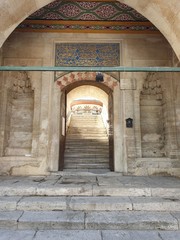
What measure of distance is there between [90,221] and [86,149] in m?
4.81

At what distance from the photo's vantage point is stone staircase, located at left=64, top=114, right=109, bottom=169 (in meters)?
6.07

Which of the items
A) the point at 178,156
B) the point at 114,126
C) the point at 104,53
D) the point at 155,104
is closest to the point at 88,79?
the point at 104,53

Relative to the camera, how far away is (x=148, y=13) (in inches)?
141

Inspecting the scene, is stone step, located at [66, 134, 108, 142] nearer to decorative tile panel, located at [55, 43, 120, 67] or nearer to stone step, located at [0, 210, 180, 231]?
decorative tile panel, located at [55, 43, 120, 67]

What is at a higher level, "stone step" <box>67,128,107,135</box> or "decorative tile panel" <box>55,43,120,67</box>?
"decorative tile panel" <box>55,43,120,67</box>

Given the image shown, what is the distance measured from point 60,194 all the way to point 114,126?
8.79 ft

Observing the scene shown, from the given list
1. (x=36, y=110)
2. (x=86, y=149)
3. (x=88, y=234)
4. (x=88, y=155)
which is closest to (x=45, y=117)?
(x=36, y=110)

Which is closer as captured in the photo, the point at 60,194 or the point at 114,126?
the point at 60,194

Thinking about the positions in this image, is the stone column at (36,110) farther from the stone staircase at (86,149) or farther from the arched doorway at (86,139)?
the stone staircase at (86,149)

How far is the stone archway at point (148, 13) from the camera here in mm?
3150

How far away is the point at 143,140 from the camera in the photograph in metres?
5.31

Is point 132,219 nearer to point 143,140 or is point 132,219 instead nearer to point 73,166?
point 143,140

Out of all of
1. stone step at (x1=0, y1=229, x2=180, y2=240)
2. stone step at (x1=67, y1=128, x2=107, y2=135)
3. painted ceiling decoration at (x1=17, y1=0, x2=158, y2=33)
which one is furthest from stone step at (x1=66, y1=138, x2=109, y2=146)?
stone step at (x1=0, y1=229, x2=180, y2=240)

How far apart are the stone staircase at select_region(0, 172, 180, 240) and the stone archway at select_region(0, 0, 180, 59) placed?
8.26 feet
